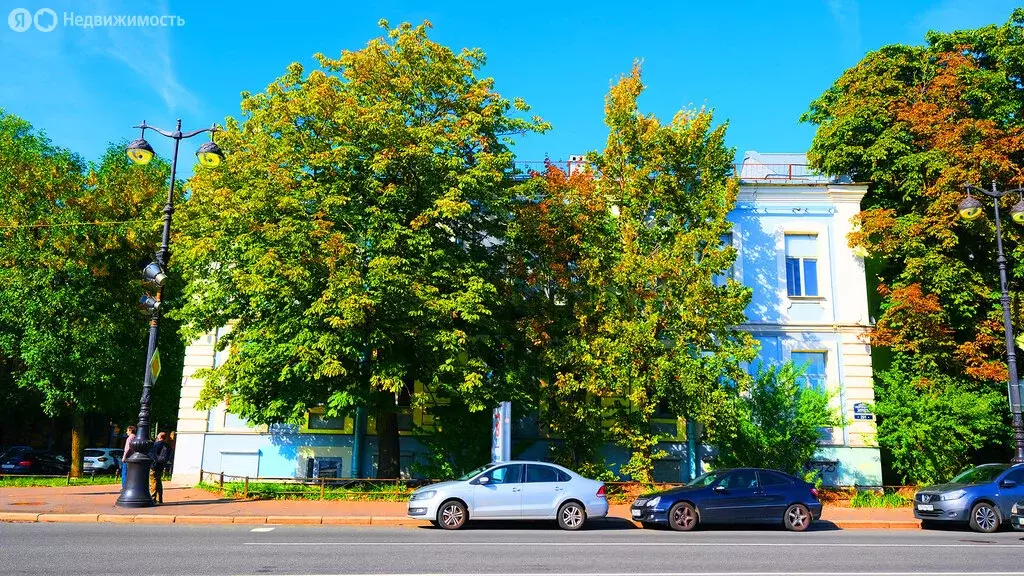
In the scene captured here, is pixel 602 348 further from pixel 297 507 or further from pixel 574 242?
pixel 297 507

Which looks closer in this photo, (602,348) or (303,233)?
(303,233)

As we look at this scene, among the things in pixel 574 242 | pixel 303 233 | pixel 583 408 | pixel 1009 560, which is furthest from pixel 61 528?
pixel 1009 560

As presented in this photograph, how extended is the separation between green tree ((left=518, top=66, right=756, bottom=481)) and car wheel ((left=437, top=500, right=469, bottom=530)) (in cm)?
634

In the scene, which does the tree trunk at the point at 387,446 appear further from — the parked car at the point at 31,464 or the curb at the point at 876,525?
the parked car at the point at 31,464

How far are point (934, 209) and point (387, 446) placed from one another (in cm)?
1888

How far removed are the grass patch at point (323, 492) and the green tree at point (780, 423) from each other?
31.6 ft

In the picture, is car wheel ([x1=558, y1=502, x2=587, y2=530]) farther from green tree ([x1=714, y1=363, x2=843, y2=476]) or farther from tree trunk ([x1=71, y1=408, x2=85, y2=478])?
tree trunk ([x1=71, y1=408, x2=85, y2=478])

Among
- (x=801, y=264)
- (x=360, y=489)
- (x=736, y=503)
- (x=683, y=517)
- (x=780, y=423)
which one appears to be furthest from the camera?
(x=801, y=264)

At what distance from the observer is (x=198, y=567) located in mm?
9180

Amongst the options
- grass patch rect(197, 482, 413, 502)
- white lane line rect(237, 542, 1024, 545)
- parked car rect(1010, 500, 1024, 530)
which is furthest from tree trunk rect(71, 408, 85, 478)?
parked car rect(1010, 500, 1024, 530)

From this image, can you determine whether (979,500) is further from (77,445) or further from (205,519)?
(77,445)

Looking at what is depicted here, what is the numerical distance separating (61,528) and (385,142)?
37.5 ft

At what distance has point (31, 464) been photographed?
3133 cm

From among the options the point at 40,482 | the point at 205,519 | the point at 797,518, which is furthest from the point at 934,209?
the point at 40,482
